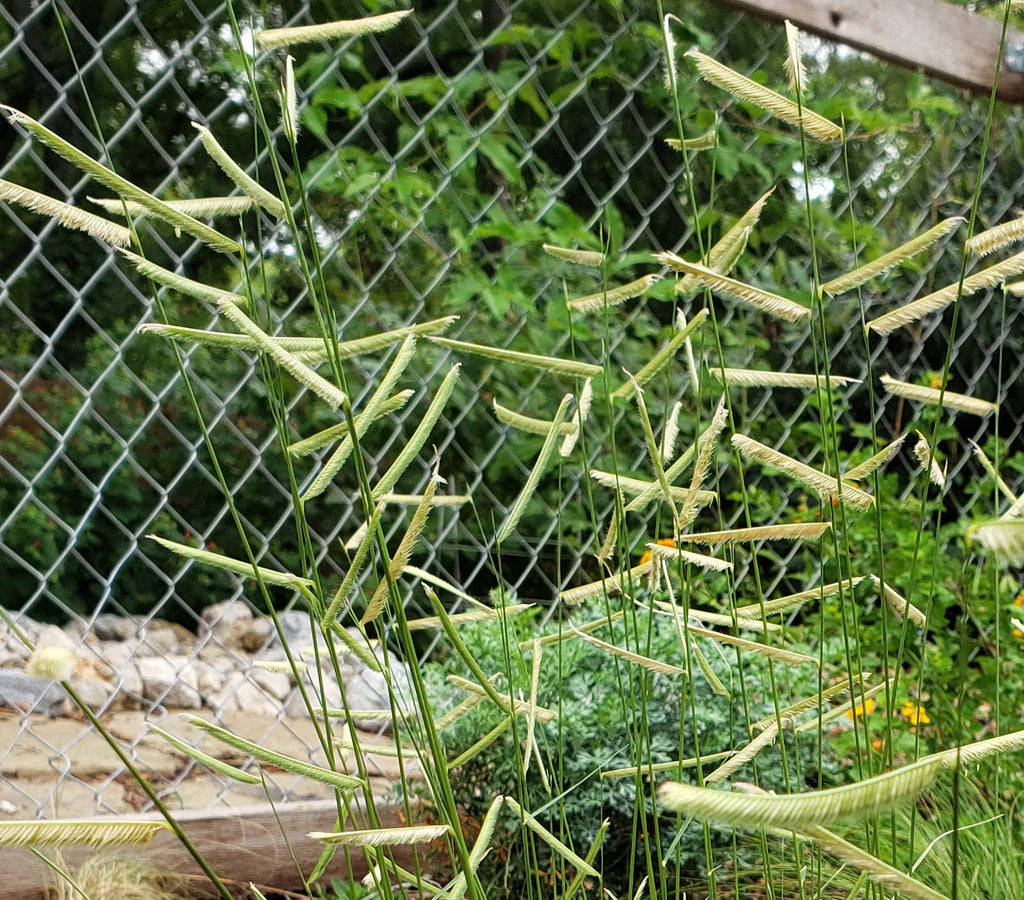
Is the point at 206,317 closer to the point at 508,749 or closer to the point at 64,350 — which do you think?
the point at 64,350

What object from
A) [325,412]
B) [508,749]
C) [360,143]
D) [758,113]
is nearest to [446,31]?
[360,143]

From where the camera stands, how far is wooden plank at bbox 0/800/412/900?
139cm

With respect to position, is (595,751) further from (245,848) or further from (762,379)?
(762,379)

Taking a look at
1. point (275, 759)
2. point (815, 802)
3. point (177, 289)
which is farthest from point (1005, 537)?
point (177, 289)

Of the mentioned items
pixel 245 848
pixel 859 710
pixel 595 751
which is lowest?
pixel 859 710

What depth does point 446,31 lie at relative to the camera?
2.64 m

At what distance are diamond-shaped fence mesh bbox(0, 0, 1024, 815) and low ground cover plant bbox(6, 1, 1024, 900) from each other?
0.09 m

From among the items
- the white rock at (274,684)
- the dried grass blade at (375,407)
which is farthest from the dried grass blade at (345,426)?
the white rock at (274,684)

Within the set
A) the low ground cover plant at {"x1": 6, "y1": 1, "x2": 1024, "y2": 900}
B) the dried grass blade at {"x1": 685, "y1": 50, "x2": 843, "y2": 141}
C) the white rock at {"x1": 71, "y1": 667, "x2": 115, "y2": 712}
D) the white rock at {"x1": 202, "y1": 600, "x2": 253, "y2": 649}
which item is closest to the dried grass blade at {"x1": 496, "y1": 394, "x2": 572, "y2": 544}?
the low ground cover plant at {"x1": 6, "y1": 1, "x2": 1024, "y2": 900}

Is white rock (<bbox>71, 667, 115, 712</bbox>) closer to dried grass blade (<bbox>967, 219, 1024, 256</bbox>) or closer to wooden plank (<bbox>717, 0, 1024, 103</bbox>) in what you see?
wooden plank (<bbox>717, 0, 1024, 103</bbox>)

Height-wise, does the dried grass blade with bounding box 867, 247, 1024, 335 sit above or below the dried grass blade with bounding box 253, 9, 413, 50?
below

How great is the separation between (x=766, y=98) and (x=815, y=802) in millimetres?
376

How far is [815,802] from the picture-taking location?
26 cm

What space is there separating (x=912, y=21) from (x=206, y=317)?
171 cm
